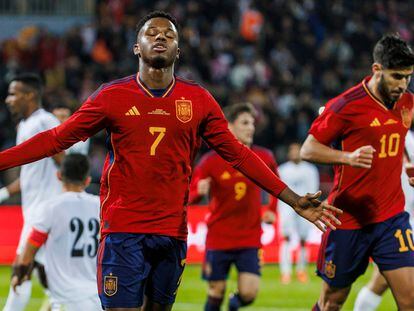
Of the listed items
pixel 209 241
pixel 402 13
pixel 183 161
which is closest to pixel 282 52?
pixel 402 13

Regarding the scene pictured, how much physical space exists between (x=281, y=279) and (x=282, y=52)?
7839 mm

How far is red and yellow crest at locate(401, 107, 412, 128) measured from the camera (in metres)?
7.29

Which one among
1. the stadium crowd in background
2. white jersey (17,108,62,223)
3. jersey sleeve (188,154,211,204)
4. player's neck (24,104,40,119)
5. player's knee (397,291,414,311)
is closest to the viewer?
player's knee (397,291,414,311)

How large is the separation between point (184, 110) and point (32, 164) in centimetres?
351

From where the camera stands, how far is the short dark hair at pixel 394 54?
704 centimetres

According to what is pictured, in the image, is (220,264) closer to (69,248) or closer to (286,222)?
(69,248)

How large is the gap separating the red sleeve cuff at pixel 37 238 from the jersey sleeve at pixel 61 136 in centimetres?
151

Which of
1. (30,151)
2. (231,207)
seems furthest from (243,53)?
(30,151)

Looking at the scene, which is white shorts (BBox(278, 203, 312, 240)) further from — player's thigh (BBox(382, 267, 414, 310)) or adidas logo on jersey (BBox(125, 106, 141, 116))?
adidas logo on jersey (BBox(125, 106, 141, 116))

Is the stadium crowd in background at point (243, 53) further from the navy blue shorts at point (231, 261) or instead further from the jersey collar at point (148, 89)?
the jersey collar at point (148, 89)

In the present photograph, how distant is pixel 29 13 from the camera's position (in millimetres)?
22562

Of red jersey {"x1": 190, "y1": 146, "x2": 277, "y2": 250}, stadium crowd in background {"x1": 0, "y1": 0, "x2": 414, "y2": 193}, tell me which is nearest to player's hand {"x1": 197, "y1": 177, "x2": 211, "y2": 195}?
red jersey {"x1": 190, "y1": 146, "x2": 277, "y2": 250}

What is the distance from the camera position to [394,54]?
7.06 meters

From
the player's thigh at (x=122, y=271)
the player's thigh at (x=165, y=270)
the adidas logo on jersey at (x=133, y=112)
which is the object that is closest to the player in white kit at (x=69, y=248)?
the player's thigh at (x=165, y=270)
